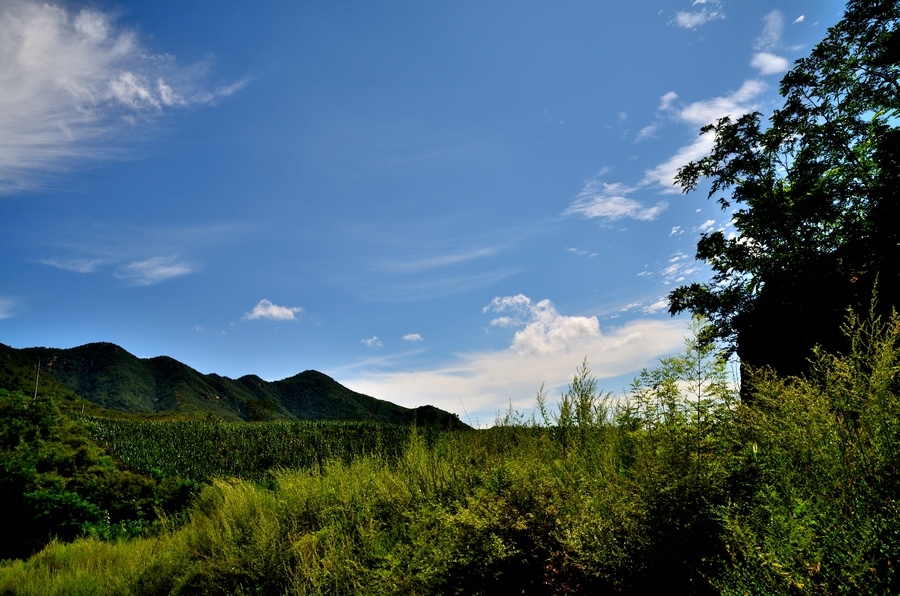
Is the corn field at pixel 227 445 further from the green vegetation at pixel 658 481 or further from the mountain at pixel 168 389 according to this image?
the mountain at pixel 168 389

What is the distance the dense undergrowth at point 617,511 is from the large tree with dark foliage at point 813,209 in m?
8.43

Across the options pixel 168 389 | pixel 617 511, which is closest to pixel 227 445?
pixel 617 511

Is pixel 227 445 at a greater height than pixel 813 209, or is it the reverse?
pixel 813 209

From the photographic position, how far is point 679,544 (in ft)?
10.3

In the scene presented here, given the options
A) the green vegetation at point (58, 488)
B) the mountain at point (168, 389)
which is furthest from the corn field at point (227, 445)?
the mountain at point (168, 389)

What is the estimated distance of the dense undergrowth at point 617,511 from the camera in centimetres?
231

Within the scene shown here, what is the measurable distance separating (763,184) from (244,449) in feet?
78.3

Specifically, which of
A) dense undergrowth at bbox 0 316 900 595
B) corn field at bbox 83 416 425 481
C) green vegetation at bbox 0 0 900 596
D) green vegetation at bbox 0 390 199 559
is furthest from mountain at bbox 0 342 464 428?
dense undergrowth at bbox 0 316 900 595

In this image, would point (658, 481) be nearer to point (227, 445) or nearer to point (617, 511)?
point (617, 511)

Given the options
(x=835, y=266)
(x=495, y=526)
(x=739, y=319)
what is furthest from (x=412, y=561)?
(x=739, y=319)

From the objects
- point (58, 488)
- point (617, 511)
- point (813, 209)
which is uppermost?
point (813, 209)

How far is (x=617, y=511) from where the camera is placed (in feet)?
10.7

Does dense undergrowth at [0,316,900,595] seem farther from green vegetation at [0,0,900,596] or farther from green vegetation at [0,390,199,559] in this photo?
green vegetation at [0,390,199,559]

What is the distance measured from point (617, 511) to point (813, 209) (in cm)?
1456
